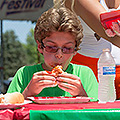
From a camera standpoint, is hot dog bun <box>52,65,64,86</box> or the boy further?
the boy

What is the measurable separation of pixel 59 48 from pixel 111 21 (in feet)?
1.33

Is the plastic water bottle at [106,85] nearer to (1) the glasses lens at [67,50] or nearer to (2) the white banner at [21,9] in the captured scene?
(1) the glasses lens at [67,50]

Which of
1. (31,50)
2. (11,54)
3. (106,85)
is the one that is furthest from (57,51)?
(31,50)

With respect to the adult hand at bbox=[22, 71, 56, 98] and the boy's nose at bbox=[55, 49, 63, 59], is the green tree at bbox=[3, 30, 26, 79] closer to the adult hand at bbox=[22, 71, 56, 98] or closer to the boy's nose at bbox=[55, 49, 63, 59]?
the boy's nose at bbox=[55, 49, 63, 59]

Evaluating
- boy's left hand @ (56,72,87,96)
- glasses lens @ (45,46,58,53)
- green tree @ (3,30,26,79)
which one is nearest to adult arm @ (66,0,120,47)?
glasses lens @ (45,46,58,53)

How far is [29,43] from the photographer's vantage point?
177 ft

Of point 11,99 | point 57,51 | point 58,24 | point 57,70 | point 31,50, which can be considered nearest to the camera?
point 11,99

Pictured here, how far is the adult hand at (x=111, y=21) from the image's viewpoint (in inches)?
73.5

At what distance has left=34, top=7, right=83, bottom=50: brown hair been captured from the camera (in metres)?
2.01

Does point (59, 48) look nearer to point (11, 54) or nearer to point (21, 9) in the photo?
point (21, 9)

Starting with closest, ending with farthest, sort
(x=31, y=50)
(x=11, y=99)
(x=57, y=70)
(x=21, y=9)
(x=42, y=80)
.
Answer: (x=11, y=99) < (x=42, y=80) < (x=57, y=70) < (x=21, y=9) < (x=31, y=50)

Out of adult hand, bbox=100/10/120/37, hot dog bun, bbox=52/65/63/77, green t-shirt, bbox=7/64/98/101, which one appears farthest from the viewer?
green t-shirt, bbox=7/64/98/101

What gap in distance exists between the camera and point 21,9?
24.8 feet

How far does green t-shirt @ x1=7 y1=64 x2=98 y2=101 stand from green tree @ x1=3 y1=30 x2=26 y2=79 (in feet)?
123
